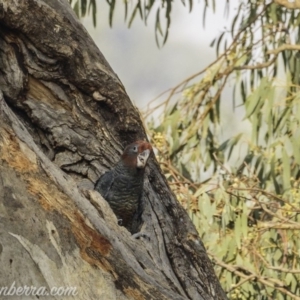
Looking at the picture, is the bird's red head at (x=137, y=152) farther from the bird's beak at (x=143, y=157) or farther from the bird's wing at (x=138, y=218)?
the bird's wing at (x=138, y=218)

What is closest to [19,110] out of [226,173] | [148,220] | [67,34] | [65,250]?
[67,34]

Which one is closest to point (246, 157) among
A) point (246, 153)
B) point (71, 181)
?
point (246, 153)

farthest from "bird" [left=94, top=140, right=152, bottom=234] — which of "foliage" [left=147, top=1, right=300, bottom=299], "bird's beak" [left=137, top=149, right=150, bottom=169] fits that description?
"foliage" [left=147, top=1, right=300, bottom=299]

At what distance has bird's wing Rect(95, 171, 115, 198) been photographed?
267cm

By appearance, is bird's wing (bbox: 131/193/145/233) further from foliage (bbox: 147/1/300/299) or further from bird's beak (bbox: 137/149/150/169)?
foliage (bbox: 147/1/300/299)

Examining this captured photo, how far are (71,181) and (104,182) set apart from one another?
1.79ft

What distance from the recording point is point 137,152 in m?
2.63

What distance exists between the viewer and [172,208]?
2574mm

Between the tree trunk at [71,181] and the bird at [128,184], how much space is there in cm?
4

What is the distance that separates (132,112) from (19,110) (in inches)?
13.8

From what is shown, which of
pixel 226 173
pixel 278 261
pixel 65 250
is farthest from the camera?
pixel 278 261

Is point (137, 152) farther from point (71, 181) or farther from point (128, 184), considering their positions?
Result: point (71, 181)

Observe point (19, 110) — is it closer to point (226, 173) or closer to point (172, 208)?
point (172, 208)

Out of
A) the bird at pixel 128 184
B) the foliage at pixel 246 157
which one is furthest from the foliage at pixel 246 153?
the bird at pixel 128 184
